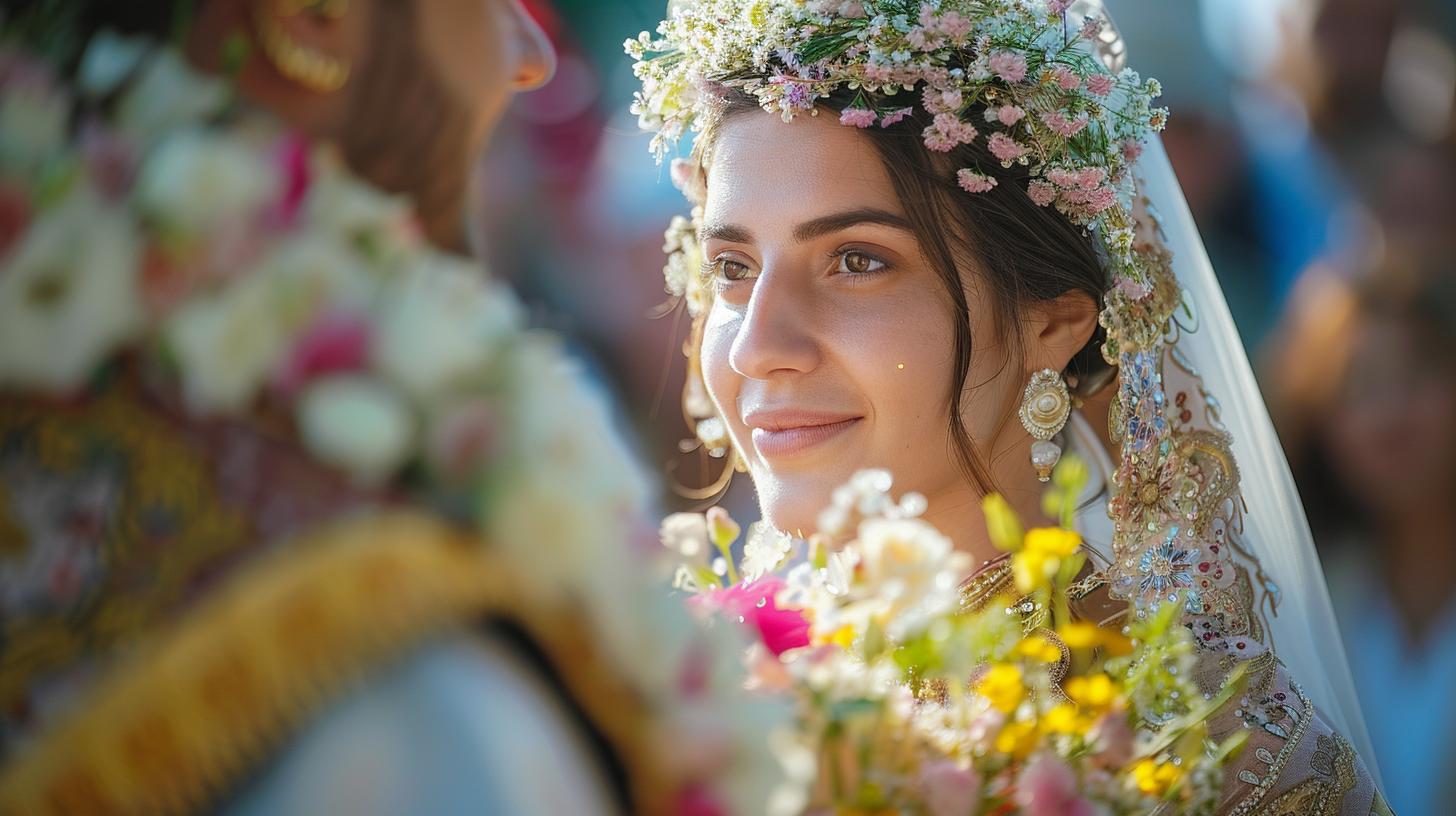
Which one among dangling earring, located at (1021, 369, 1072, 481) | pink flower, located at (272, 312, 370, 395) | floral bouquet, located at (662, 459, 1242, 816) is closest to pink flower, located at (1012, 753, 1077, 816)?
floral bouquet, located at (662, 459, 1242, 816)

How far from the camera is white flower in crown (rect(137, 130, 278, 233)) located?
2.85ft

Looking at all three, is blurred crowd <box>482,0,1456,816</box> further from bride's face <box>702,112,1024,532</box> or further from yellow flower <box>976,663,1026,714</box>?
yellow flower <box>976,663,1026,714</box>

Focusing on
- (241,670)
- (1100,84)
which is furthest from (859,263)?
(241,670)

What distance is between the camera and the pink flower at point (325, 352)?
2.88 ft

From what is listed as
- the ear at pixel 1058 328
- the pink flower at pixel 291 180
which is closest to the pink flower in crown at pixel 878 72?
the ear at pixel 1058 328

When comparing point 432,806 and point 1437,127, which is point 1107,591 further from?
point 1437,127

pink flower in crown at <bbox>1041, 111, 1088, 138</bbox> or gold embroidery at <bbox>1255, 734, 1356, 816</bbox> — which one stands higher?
pink flower in crown at <bbox>1041, 111, 1088, 138</bbox>

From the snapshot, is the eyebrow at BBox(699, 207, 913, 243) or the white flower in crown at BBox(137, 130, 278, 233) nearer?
the white flower in crown at BBox(137, 130, 278, 233)

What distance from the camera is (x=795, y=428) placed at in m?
2.14

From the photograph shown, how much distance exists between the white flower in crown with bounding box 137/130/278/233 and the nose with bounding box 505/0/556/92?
344 mm

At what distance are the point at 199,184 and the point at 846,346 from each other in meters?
1.34

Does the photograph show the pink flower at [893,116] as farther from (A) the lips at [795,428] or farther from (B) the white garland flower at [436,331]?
(B) the white garland flower at [436,331]

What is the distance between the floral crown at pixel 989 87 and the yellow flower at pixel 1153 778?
1.04 meters

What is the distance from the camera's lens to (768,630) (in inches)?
67.0
